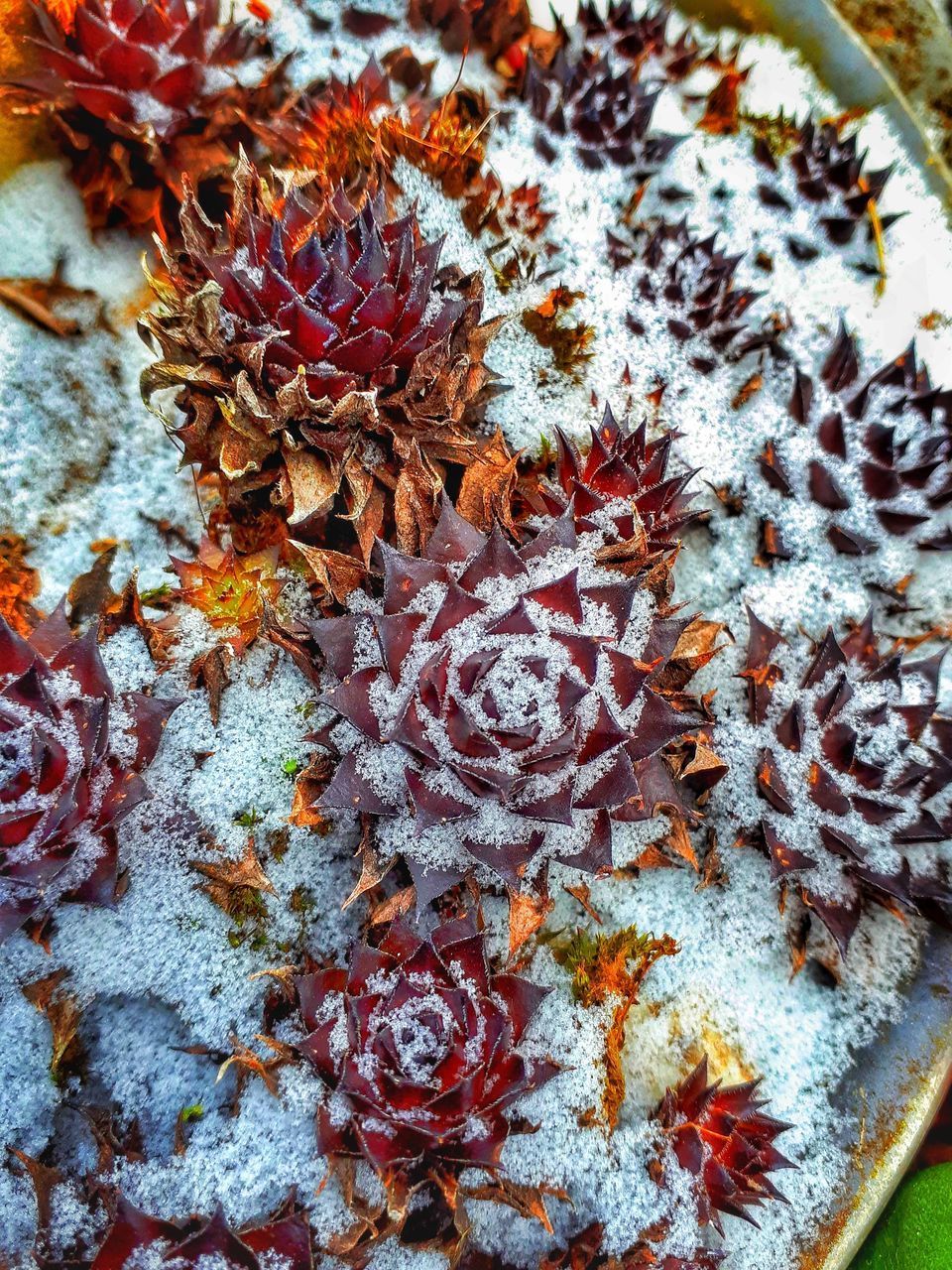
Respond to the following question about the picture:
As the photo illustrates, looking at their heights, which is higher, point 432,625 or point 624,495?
point 624,495

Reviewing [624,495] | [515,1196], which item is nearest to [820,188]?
[624,495]

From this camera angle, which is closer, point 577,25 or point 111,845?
point 111,845

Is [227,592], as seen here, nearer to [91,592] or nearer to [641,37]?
[91,592]

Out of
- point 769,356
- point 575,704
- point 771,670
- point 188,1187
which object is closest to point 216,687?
point 575,704

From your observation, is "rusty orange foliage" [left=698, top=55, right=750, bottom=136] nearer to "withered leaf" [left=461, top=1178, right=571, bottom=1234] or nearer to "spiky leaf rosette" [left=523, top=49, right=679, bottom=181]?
"spiky leaf rosette" [left=523, top=49, right=679, bottom=181]

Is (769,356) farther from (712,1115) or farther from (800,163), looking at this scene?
(712,1115)

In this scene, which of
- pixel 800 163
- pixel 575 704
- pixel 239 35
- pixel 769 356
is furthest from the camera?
pixel 800 163
